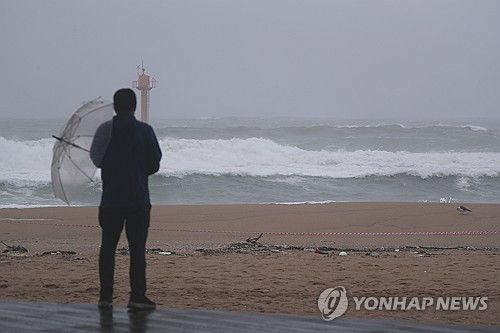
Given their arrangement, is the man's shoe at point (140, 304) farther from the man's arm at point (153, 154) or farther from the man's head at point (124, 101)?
the man's head at point (124, 101)

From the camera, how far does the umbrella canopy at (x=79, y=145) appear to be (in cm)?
549

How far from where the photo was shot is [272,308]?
6.00m

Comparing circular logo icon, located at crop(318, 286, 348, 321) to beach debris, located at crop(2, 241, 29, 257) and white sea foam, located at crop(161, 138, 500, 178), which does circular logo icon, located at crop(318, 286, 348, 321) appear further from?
white sea foam, located at crop(161, 138, 500, 178)

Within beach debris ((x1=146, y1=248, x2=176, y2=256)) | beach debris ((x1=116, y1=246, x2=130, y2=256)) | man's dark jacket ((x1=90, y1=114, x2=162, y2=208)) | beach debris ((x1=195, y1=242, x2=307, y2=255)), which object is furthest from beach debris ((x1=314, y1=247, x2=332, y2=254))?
man's dark jacket ((x1=90, y1=114, x2=162, y2=208))

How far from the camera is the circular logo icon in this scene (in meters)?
5.63

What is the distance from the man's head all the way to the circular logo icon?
1.97 metres

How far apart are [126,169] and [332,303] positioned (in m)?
2.20

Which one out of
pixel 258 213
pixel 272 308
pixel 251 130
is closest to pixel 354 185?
pixel 258 213

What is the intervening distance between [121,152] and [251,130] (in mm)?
40808

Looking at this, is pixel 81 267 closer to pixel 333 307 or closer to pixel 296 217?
pixel 333 307

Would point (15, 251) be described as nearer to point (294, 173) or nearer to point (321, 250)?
point (321, 250)

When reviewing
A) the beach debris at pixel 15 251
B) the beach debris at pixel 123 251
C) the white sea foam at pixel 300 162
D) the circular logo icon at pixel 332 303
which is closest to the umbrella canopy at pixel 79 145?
the circular logo icon at pixel 332 303

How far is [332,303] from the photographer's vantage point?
21.0 feet

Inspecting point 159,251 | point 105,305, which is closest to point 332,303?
point 105,305
